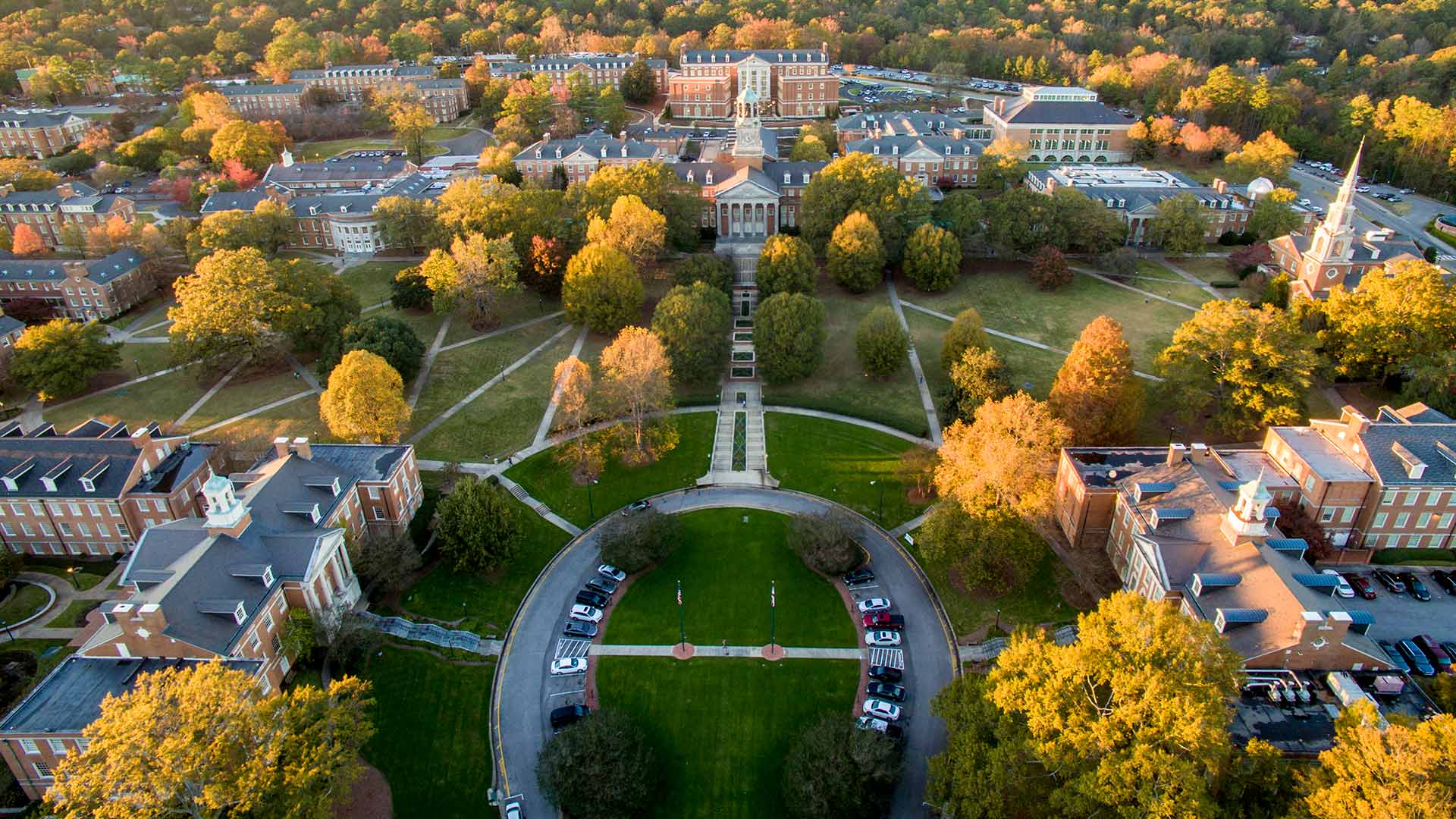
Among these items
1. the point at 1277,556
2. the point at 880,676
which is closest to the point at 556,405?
the point at 880,676

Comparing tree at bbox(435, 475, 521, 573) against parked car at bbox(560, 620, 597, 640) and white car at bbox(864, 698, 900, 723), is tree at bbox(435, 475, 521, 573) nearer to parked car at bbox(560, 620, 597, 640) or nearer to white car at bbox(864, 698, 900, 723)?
parked car at bbox(560, 620, 597, 640)

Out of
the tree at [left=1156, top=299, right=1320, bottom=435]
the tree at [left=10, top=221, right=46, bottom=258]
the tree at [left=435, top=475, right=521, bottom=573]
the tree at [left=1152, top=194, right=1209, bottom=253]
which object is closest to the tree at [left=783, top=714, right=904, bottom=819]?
the tree at [left=435, top=475, right=521, bottom=573]

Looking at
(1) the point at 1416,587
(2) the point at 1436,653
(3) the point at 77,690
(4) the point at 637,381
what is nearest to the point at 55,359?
(3) the point at 77,690

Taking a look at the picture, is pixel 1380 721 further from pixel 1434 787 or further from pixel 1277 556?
pixel 1277 556

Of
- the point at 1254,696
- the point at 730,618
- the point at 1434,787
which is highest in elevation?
the point at 1434,787

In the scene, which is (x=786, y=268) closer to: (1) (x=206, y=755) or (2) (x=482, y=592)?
(2) (x=482, y=592)
